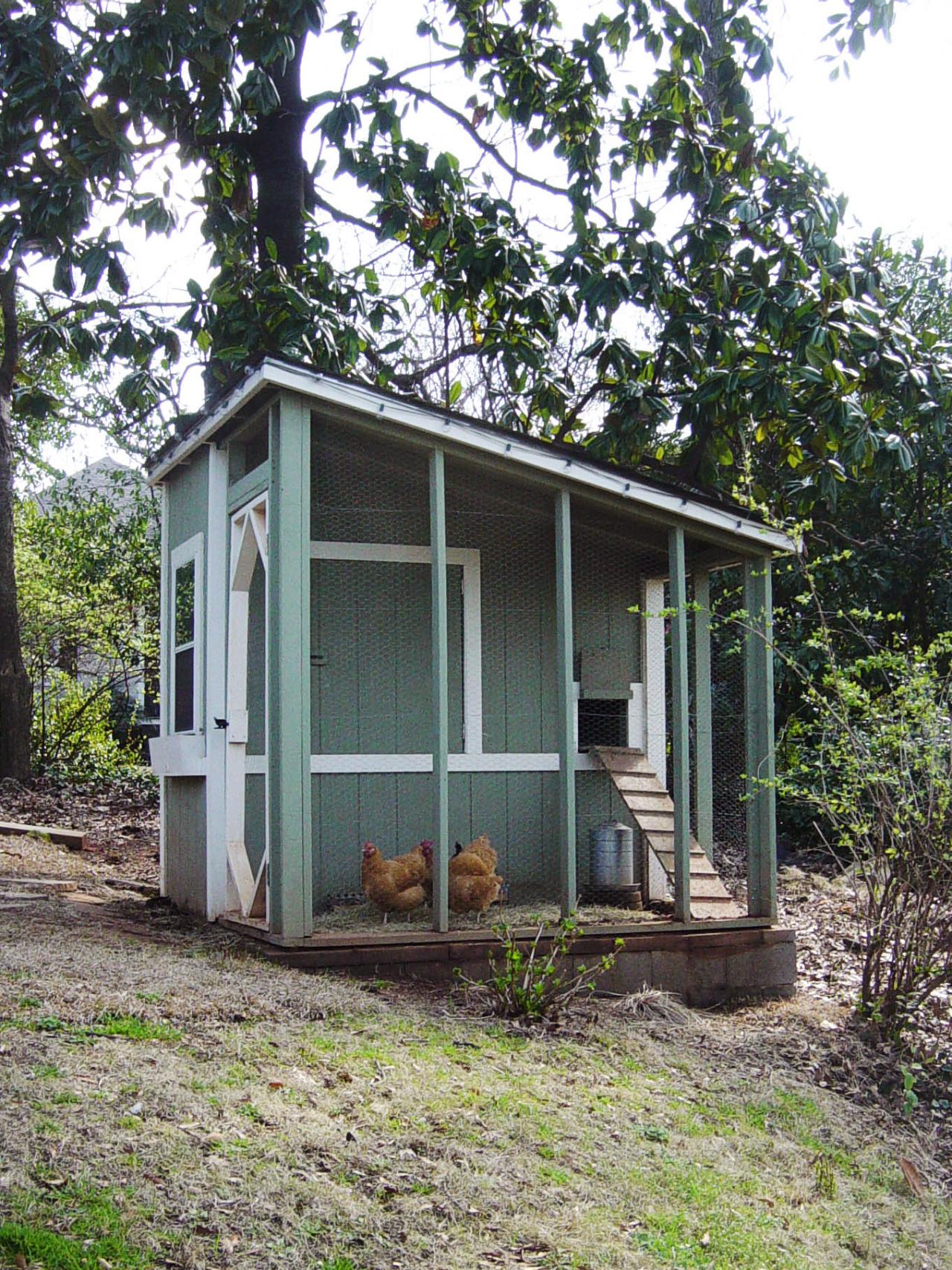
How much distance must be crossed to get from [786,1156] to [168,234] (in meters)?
6.19

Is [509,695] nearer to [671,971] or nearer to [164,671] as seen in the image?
[671,971]

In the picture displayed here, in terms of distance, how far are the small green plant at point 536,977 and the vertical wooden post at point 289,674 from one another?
2.92ft

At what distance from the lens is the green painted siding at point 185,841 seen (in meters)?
7.00

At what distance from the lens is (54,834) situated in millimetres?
10102

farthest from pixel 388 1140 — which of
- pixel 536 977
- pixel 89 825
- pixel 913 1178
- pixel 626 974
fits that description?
pixel 89 825

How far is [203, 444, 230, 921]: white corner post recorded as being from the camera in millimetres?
6738

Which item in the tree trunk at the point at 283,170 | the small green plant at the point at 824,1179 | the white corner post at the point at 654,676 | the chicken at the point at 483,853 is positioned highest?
the tree trunk at the point at 283,170

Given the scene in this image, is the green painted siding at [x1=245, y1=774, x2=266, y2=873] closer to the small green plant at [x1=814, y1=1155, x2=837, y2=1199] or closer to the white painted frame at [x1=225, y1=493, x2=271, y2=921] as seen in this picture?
the white painted frame at [x1=225, y1=493, x2=271, y2=921]

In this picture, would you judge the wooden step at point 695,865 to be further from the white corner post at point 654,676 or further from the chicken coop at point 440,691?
the white corner post at point 654,676

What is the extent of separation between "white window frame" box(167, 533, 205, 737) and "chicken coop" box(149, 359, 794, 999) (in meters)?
0.02

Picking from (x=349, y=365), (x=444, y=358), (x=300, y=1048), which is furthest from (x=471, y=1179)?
(x=444, y=358)

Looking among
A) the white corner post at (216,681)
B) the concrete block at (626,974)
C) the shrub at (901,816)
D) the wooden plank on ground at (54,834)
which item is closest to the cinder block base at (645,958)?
the concrete block at (626,974)

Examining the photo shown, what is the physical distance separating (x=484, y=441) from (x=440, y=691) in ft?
4.19

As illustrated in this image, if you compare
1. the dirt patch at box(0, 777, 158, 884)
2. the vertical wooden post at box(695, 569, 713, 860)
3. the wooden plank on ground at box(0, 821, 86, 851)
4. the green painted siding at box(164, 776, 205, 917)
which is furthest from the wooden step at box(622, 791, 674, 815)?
the wooden plank on ground at box(0, 821, 86, 851)
